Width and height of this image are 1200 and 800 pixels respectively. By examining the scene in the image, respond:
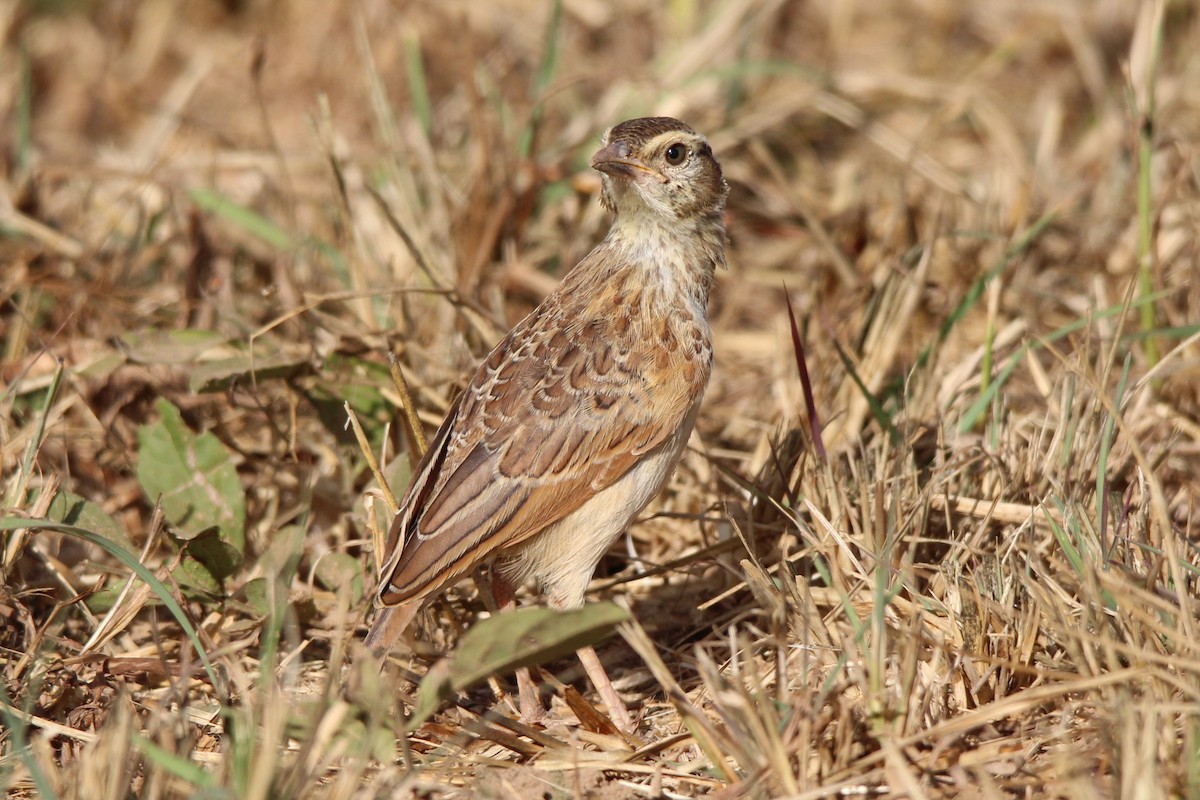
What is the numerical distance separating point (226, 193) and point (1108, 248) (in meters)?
4.57

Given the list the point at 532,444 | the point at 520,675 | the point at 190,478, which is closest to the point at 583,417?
the point at 532,444

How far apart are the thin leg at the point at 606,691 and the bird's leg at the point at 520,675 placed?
20cm

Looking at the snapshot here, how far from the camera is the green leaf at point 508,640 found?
346 cm

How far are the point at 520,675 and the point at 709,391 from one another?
89.7 inches

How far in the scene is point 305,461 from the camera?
529cm

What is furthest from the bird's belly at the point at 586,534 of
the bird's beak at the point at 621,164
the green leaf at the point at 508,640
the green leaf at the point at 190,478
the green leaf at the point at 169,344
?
the green leaf at the point at 169,344

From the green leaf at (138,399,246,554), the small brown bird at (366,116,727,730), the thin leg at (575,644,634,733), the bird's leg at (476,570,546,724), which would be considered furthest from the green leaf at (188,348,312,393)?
the thin leg at (575,644,634,733)

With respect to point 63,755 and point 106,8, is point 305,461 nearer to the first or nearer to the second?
point 63,755

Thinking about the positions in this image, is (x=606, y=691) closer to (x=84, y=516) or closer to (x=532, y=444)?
(x=532, y=444)

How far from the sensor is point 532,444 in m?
4.13

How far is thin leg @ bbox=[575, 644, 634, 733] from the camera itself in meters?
4.19

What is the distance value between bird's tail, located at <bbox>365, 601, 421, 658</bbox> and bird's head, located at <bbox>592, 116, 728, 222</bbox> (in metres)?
1.61

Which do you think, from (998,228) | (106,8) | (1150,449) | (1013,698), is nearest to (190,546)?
(1013,698)

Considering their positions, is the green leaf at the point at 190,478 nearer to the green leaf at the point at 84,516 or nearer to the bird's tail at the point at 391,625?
the green leaf at the point at 84,516
